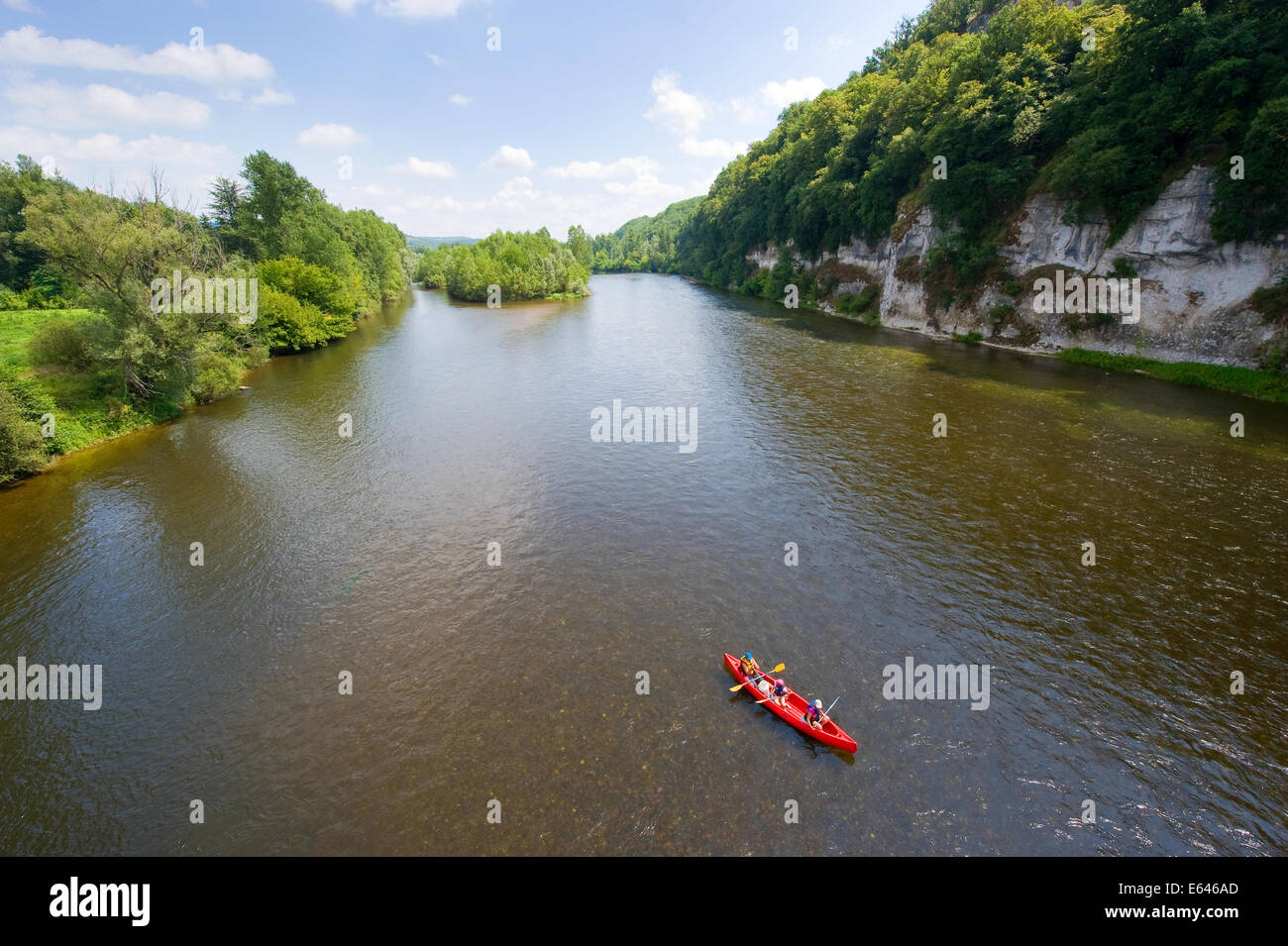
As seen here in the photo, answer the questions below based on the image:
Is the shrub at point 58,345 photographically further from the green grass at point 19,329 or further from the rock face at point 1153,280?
the rock face at point 1153,280

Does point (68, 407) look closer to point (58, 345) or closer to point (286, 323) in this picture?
point (58, 345)

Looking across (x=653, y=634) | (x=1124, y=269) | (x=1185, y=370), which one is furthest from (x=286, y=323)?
(x=1185, y=370)

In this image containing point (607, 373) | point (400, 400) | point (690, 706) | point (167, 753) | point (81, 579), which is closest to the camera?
point (167, 753)

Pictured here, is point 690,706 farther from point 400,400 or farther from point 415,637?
point 400,400

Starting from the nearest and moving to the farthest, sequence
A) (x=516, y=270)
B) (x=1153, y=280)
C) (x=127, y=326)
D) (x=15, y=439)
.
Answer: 1. (x=15, y=439)
2. (x=127, y=326)
3. (x=1153, y=280)
4. (x=516, y=270)

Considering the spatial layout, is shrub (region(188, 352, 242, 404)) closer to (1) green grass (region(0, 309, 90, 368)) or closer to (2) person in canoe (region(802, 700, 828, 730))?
(1) green grass (region(0, 309, 90, 368))
